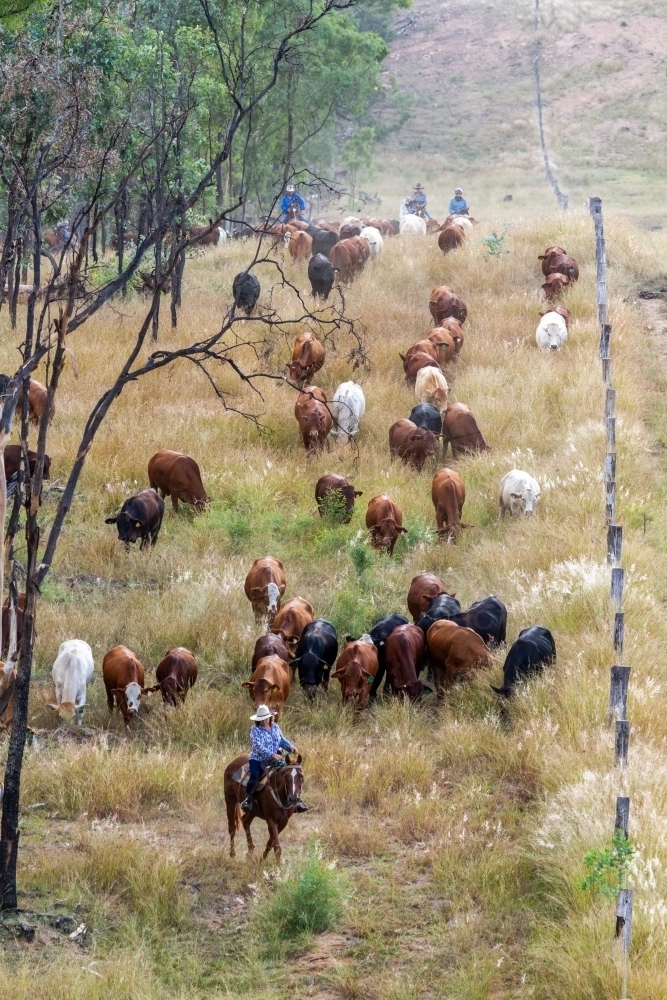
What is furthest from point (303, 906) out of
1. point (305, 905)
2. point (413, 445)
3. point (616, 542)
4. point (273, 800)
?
point (413, 445)

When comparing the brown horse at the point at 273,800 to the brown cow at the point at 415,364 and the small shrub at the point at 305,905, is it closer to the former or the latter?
the small shrub at the point at 305,905

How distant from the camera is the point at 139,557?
515 inches

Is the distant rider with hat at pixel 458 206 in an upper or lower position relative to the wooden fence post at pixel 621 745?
upper

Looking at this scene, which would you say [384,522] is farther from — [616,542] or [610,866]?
[610,866]

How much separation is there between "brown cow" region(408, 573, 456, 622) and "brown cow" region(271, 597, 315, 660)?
105 cm

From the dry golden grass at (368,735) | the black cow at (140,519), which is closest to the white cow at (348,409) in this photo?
the dry golden grass at (368,735)

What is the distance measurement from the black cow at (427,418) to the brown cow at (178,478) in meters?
3.64

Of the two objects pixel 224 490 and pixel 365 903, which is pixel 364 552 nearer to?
pixel 224 490

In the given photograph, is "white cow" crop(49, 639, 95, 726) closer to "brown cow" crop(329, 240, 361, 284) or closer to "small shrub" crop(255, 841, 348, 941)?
"small shrub" crop(255, 841, 348, 941)

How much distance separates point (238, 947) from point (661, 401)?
12.4 metres

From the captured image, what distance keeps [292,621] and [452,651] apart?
1.61 meters

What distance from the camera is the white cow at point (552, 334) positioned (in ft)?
62.5

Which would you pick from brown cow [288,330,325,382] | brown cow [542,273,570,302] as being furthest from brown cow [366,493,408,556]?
brown cow [542,273,570,302]

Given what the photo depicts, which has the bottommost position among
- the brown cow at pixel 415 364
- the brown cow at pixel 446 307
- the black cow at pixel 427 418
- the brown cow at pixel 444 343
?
the black cow at pixel 427 418
